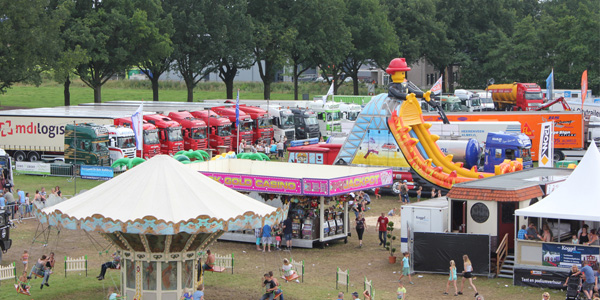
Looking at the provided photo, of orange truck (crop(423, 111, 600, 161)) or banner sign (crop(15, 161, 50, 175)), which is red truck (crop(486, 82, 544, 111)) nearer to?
orange truck (crop(423, 111, 600, 161))

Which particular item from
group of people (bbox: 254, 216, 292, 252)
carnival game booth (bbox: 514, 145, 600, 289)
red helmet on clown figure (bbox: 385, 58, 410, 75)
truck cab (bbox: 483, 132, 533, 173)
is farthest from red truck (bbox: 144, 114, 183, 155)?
carnival game booth (bbox: 514, 145, 600, 289)

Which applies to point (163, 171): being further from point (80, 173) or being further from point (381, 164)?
point (80, 173)

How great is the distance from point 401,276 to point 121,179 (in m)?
9.18

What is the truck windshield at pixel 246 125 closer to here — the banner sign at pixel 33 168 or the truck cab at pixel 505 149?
the banner sign at pixel 33 168

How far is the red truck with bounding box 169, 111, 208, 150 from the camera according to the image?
53.3m

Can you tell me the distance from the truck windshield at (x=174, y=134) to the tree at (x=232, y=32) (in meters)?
23.2

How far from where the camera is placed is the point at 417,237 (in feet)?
87.8

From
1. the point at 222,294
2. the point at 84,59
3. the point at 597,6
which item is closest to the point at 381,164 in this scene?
the point at 222,294

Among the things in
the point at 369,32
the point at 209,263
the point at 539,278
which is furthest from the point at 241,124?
the point at 369,32

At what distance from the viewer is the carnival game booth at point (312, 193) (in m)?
29.4

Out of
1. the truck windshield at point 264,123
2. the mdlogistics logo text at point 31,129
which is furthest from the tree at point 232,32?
the mdlogistics logo text at point 31,129

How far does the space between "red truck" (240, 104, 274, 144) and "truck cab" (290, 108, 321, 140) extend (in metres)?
2.58

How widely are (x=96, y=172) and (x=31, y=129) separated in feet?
23.8

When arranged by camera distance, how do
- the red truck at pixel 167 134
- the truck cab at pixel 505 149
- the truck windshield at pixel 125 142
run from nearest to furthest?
the truck cab at pixel 505 149 → the truck windshield at pixel 125 142 → the red truck at pixel 167 134
